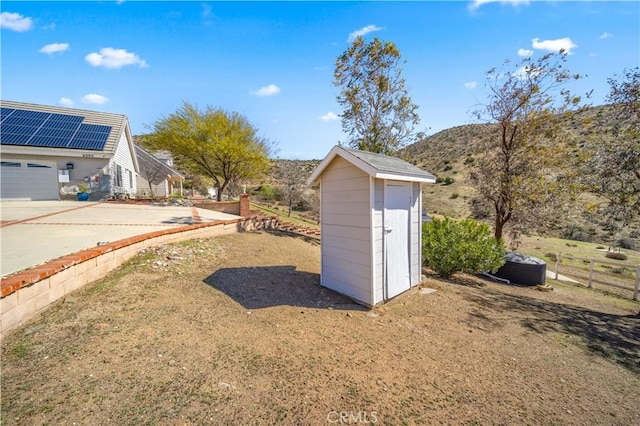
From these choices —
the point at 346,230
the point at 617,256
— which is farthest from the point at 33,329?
the point at 617,256

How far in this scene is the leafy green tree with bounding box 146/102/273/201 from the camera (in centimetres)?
1307

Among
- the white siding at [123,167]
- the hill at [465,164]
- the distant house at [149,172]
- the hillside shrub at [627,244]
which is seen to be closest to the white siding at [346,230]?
the hill at [465,164]

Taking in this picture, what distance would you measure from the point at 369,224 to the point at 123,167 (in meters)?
18.2

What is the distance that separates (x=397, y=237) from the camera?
5406 millimetres

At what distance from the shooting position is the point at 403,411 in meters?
2.48

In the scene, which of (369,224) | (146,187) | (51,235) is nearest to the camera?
(369,224)

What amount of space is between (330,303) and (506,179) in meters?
7.89

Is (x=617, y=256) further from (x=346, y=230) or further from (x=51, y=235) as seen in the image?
(x=51, y=235)

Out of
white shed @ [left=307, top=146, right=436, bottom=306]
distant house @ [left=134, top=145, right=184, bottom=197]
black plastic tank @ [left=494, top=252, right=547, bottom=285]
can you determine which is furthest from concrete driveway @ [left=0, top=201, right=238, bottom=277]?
distant house @ [left=134, top=145, right=184, bottom=197]

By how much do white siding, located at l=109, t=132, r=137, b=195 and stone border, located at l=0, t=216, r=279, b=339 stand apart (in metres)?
11.8

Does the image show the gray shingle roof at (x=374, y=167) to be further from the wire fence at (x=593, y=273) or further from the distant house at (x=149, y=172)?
the distant house at (x=149, y=172)

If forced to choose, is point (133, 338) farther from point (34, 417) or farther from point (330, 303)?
point (330, 303)

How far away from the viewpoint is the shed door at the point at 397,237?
5164mm

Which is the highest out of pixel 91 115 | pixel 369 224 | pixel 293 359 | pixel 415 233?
pixel 91 115
